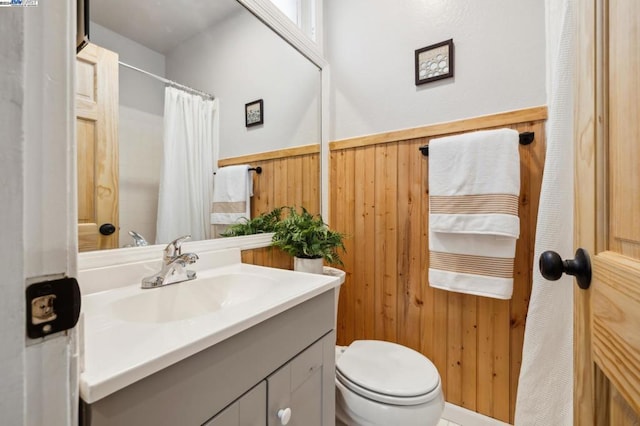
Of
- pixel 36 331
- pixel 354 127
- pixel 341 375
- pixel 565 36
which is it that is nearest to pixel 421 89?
pixel 354 127

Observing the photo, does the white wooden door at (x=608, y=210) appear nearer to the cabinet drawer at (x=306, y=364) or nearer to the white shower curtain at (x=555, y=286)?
the white shower curtain at (x=555, y=286)

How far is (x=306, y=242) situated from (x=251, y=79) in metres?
0.83

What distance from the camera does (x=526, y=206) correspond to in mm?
1206

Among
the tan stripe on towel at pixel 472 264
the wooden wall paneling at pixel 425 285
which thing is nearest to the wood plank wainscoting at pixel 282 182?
the wooden wall paneling at pixel 425 285

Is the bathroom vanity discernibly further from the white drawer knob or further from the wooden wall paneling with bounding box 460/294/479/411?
the wooden wall paneling with bounding box 460/294/479/411

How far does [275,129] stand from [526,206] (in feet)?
4.07

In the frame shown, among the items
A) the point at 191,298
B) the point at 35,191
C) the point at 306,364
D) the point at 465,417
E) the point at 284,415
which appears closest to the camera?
the point at 35,191

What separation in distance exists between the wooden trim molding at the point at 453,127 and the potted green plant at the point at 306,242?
0.57 m

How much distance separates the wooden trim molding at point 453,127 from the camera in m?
1.18

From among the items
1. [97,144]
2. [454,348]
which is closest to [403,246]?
[454,348]

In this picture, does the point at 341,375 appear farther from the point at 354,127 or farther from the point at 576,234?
the point at 354,127

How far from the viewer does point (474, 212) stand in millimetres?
1182

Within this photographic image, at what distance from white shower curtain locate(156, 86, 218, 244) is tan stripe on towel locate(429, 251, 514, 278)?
40.5 inches

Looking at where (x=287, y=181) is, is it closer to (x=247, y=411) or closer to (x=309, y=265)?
(x=309, y=265)
